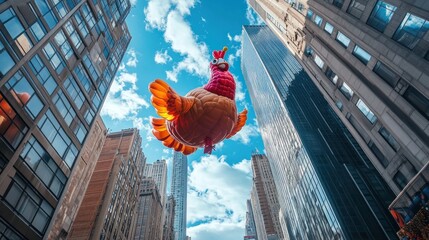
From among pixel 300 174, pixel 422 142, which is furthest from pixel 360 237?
pixel 422 142

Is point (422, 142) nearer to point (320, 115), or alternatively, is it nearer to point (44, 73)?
point (44, 73)

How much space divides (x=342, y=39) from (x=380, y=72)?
6.02m

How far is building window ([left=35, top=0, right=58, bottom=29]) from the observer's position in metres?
19.6

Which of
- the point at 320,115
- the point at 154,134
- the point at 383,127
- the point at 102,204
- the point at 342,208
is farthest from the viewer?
the point at 320,115

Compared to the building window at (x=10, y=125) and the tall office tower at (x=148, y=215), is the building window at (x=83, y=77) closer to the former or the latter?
the building window at (x=10, y=125)

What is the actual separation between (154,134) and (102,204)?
42.8 meters

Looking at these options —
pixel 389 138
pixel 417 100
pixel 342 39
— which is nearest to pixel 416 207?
pixel 389 138

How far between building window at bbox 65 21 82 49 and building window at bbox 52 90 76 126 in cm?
557

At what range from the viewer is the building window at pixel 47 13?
772 inches

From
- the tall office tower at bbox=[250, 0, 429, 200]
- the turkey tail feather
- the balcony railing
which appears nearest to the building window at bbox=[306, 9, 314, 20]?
the tall office tower at bbox=[250, 0, 429, 200]

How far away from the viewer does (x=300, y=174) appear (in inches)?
2089

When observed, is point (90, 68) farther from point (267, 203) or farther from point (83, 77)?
point (267, 203)

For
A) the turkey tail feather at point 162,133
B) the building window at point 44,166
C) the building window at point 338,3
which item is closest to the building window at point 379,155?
the building window at point 338,3

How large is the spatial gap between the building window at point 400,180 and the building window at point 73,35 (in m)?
29.0
